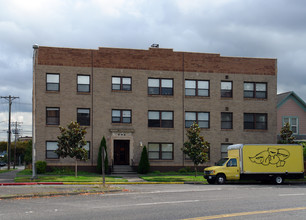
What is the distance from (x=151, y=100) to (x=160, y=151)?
495cm

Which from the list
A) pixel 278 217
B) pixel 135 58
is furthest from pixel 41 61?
pixel 278 217

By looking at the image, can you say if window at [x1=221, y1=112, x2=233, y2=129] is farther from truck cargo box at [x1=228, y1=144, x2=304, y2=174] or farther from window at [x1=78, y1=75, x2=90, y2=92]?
window at [x1=78, y1=75, x2=90, y2=92]

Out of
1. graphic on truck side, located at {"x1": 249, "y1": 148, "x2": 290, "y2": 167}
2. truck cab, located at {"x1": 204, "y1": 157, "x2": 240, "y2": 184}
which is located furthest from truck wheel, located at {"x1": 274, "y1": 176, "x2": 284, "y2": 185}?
truck cab, located at {"x1": 204, "y1": 157, "x2": 240, "y2": 184}

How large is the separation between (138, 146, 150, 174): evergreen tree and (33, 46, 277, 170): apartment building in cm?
102

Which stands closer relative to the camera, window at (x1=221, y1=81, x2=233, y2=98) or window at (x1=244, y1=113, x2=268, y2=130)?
window at (x1=221, y1=81, x2=233, y2=98)

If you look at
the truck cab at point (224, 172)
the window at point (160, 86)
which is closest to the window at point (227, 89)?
the window at point (160, 86)

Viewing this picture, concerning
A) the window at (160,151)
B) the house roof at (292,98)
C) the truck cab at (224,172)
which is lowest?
the truck cab at (224,172)

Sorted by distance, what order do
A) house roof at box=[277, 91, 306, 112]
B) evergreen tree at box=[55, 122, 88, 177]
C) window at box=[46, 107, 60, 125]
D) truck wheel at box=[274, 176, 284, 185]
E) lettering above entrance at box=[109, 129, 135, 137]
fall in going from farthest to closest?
house roof at box=[277, 91, 306, 112]
lettering above entrance at box=[109, 129, 135, 137]
window at box=[46, 107, 60, 125]
evergreen tree at box=[55, 122, 88, 177]
truck wheel at box=[274, 176, 284, 185]

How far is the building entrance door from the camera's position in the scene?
1554 inches

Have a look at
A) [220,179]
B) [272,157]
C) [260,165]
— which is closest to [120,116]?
[220,179]

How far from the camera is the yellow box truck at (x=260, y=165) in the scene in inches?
1102

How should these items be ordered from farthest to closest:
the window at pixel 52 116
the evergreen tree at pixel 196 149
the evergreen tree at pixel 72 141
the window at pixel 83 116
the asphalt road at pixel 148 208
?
1. the window at pixel 83 116
2. the window at pixel 52 116
3. the evergreen tree at pixel 196 149
4. the evergreen tree at pixel 72 141
5. the asphalt road at pixel 148 208

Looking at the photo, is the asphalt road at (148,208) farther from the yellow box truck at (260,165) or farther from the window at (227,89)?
the window at (227,89)

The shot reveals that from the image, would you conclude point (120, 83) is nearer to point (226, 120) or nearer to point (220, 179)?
point (226, 120)
